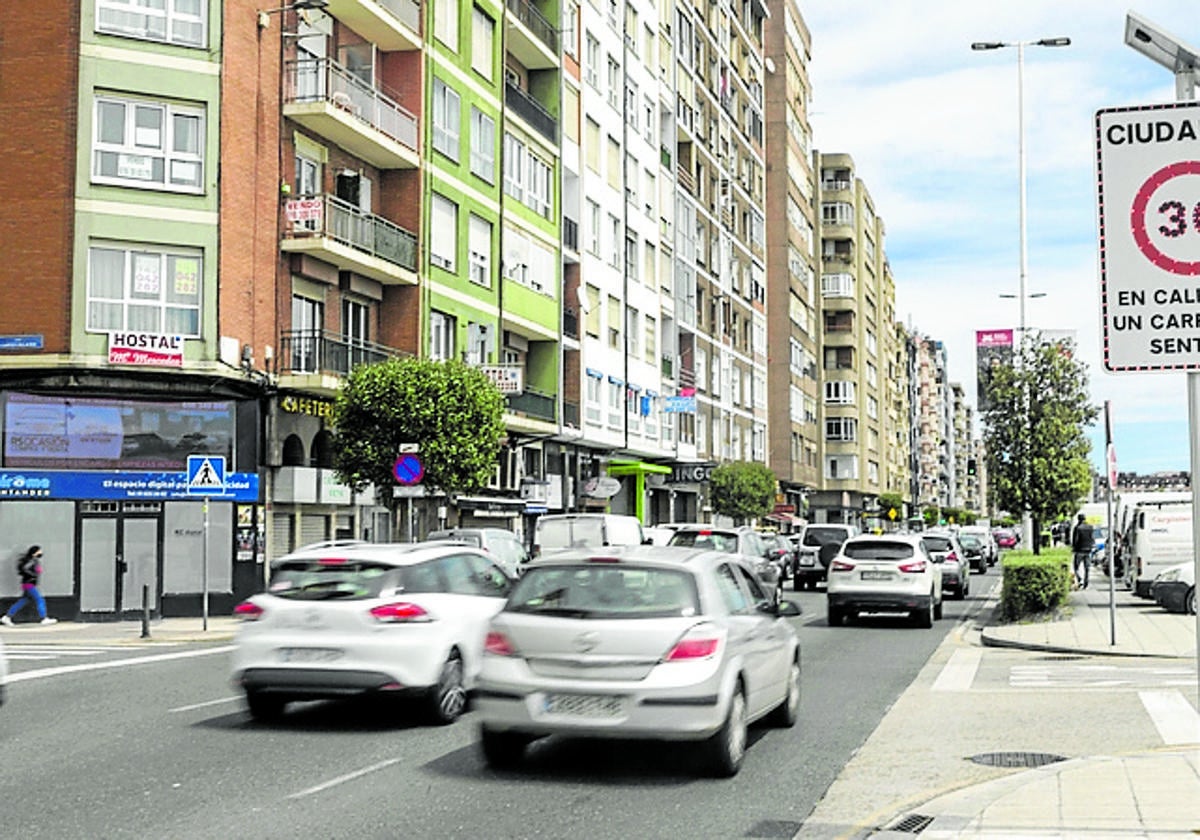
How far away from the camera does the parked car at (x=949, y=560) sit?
3419 cm

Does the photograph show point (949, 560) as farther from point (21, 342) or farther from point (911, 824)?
point (911, 824)

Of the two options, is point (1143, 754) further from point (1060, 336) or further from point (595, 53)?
point (595, 53)

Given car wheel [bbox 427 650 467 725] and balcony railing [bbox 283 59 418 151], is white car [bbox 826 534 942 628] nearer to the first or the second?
car wheel [bbox 427 650 467 725]

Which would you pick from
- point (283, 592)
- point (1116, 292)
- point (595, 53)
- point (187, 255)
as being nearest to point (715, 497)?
point (595, 53)

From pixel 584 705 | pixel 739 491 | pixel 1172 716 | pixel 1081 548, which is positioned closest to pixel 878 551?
pixel 1172 716

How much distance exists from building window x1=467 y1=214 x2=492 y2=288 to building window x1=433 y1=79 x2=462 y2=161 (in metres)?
2.16

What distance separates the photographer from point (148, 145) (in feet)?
94.9

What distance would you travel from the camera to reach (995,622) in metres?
25.3

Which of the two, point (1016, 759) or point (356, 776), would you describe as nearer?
point (356, 776)

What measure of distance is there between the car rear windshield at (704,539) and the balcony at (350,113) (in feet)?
38.7

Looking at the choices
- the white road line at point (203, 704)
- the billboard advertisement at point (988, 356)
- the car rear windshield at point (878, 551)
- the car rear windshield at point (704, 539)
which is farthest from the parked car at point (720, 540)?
the white road line at point (203, 704)

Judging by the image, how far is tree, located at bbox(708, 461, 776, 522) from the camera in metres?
59.9

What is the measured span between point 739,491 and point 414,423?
104 feet

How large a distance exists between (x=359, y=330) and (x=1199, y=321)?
29938mm
